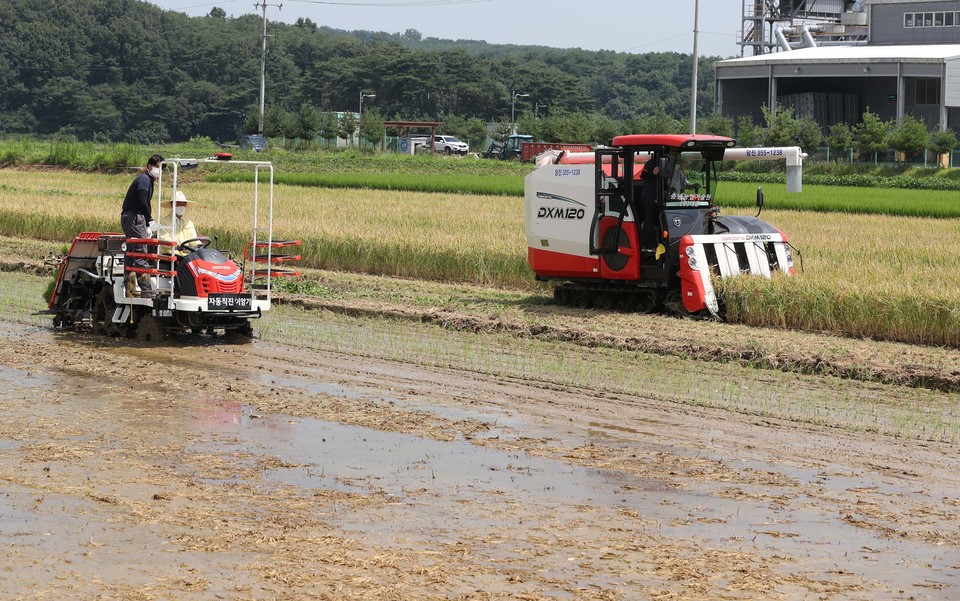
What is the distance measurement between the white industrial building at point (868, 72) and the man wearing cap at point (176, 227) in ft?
177

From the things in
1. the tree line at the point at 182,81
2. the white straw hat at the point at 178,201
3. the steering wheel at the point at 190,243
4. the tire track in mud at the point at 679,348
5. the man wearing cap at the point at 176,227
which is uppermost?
the tree line at the point at 182,81

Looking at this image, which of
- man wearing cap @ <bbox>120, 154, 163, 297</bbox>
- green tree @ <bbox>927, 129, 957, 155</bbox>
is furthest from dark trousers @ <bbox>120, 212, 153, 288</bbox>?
green tree @ <bbox>927, 129, 957, 155</bbox>

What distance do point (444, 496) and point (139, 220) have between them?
7.74 metres

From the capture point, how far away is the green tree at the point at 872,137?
194 feet

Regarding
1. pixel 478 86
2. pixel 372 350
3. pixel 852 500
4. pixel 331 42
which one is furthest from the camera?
pixel 331 42

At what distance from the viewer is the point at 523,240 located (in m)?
23.5

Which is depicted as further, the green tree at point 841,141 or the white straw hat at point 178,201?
the green tree at point 841,141

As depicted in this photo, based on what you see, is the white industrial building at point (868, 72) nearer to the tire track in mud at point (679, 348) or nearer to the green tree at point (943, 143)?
the green tree at point (943, 143)

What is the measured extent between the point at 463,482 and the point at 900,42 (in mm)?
76131

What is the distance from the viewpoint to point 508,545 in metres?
7.46

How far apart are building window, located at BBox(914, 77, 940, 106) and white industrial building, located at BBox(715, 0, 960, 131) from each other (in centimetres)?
5

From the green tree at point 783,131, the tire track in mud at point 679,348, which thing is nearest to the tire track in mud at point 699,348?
the tire track in mud at point 679,348

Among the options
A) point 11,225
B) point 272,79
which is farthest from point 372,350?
point 272,79

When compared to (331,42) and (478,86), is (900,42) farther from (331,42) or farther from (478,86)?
(331,42)
